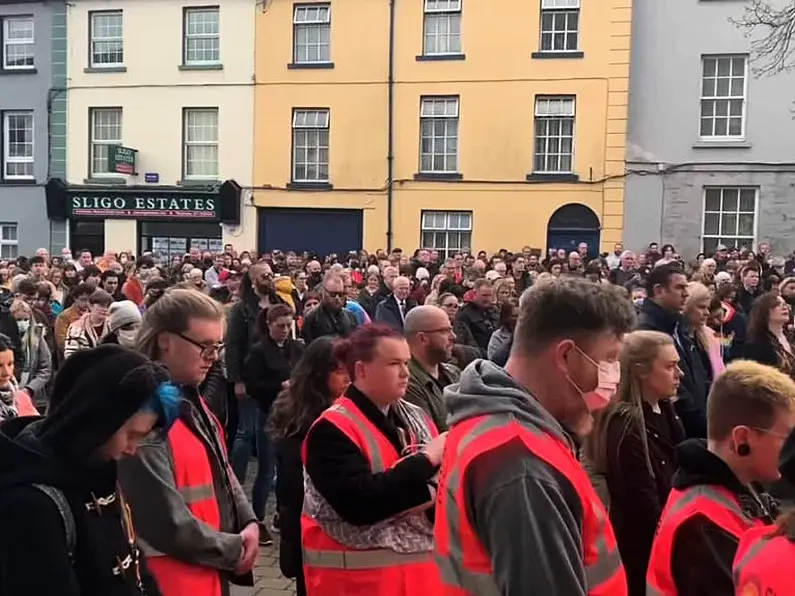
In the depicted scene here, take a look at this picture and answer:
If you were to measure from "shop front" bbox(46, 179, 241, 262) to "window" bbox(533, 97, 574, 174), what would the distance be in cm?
Result: 862

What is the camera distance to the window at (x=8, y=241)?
2733 centimetres

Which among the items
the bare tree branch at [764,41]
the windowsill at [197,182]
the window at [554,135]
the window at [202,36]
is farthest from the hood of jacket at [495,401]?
the window at [202,36]

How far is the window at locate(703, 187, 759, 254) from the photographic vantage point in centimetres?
2208

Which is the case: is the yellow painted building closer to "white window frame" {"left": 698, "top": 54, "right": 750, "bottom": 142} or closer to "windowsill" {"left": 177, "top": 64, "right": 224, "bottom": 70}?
"windowsill" {"left": 177, "top": 64, "right": 224, "bottom": 70}

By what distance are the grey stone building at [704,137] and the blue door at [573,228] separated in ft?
Result: 2.76

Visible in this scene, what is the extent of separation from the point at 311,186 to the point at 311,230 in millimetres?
1239

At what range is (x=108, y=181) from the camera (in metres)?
26.3

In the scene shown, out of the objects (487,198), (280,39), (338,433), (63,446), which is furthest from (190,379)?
(280,39)

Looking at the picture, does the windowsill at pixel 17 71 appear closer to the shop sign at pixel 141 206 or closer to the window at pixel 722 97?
the shop sign at pixel 141 206

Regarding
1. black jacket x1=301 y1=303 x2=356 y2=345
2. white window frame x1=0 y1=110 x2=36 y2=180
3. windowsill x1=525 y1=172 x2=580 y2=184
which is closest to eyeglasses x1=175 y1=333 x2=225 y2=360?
black jacket x1=301 y1=303 x2=356 y2=345

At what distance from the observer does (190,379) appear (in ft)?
11.4

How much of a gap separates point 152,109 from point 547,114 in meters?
11.5

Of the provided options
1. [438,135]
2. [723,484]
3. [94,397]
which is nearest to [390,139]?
[438,135]

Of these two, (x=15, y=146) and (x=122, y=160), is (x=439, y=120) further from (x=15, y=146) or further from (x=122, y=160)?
(x=15, y=146)
